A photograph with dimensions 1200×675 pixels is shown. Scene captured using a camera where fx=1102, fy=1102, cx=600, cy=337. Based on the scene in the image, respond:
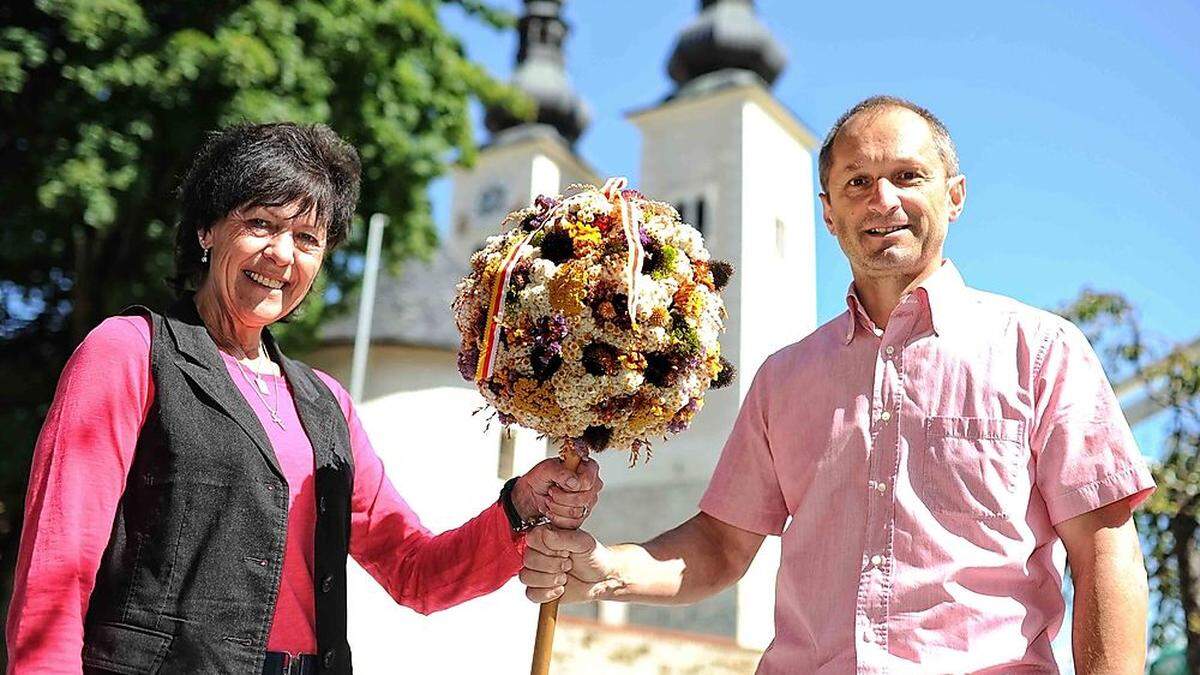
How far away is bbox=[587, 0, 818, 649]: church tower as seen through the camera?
30.3m

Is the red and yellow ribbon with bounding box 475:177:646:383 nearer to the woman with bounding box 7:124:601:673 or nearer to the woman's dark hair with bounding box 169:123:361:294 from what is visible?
the woman with bounding box 7:124:601:673

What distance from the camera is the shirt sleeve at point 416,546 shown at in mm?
3289

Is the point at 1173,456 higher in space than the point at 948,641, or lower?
higher

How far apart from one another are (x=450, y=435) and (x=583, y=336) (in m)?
3.55

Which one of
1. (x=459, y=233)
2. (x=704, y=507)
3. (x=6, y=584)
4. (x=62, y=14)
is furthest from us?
(x=459, y=233)

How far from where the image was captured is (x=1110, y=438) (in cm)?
265

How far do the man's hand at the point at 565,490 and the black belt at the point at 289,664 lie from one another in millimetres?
731

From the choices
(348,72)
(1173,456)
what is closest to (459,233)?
(348,72)

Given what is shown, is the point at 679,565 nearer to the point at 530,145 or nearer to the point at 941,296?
the point at 941,296

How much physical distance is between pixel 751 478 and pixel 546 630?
0.75 metres

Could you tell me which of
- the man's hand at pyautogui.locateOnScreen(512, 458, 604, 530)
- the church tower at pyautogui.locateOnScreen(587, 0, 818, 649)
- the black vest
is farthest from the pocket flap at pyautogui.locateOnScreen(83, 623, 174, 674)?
the church tower at pyautogui.locateOnScreen(587, 0, 818, 649)

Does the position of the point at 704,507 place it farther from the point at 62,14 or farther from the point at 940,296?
the point at 62,14

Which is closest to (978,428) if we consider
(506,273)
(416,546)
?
(506,273)

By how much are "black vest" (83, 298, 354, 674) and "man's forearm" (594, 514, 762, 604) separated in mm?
791
